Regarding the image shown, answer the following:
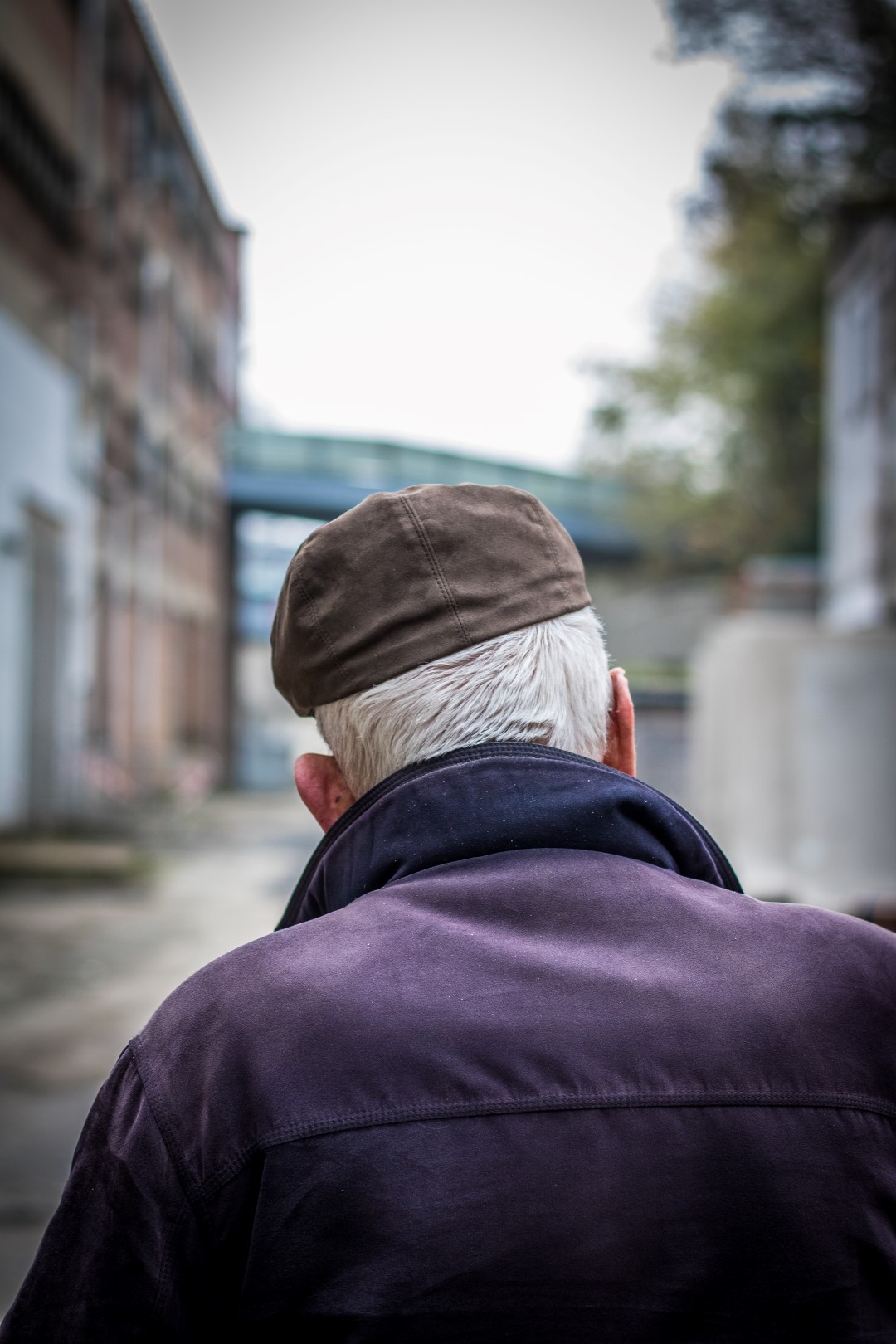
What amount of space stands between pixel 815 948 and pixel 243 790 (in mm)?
22839

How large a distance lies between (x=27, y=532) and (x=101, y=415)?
3.76 m

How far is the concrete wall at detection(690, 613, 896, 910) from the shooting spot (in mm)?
7188

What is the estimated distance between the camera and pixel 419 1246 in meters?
0.93

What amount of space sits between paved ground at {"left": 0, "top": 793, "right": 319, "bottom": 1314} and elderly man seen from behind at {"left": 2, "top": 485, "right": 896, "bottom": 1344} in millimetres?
2682

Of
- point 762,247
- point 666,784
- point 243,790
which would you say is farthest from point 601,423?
point 666,784

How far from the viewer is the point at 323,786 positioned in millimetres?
1300

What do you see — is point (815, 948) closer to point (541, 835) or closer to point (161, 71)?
point (541, 835)

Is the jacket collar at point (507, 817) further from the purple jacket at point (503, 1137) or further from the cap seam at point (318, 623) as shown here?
the cap seam at point (318, 623)

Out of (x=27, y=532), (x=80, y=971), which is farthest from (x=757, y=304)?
(x=80, y=971)

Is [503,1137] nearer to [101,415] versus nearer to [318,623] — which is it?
[318,623]

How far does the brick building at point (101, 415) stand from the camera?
1137cm

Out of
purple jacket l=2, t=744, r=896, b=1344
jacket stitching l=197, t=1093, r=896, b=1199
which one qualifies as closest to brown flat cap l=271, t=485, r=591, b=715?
purple jacket l=2, t=744, r=896, b=1344

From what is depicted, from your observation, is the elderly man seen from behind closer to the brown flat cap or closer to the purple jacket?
the purple jacket

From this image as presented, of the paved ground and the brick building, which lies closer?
the paved ground
